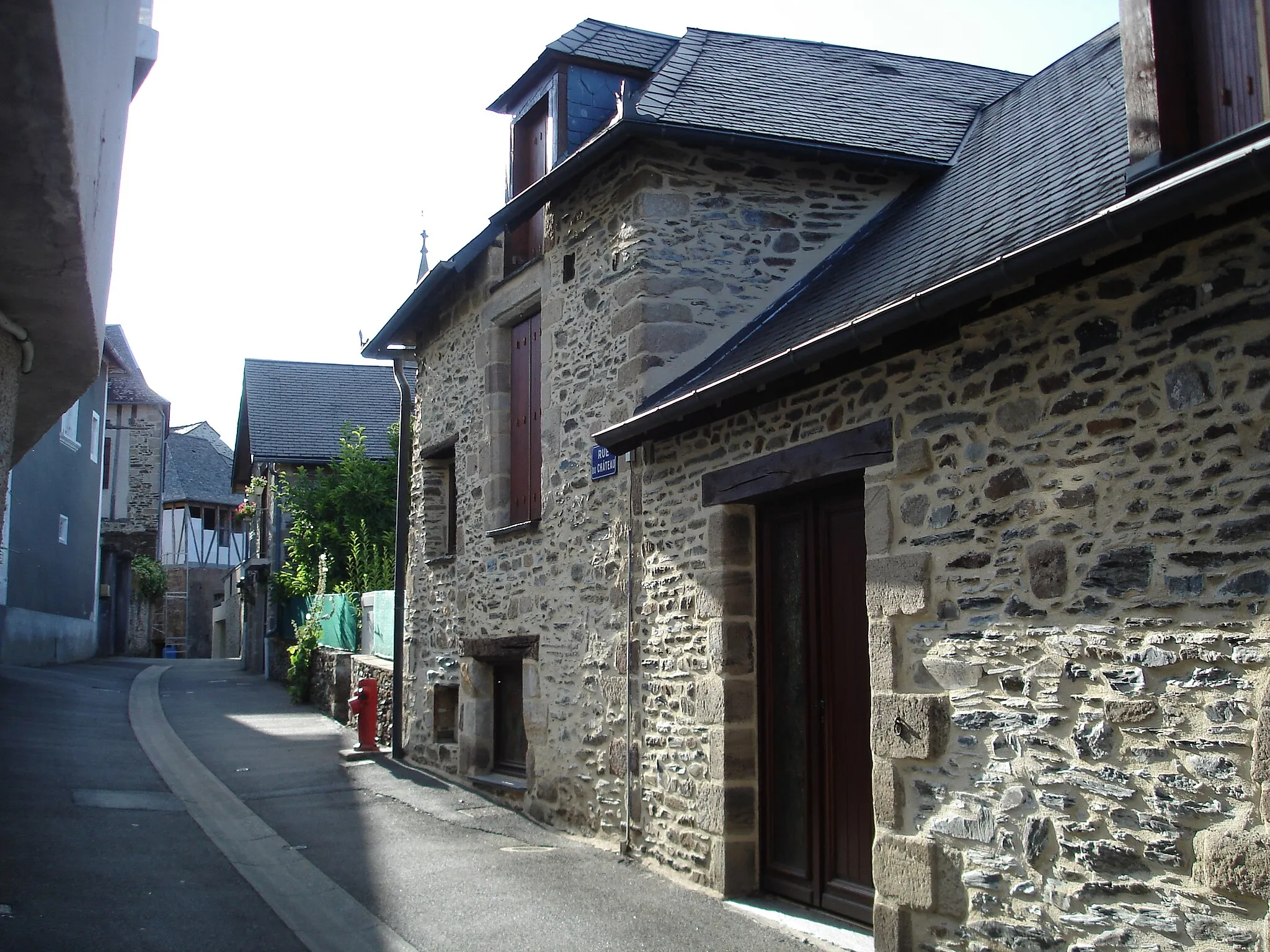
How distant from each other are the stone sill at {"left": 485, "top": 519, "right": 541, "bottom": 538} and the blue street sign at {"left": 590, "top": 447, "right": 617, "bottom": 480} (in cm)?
104

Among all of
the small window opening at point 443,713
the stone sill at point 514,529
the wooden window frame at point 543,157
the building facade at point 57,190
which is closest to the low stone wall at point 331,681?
→ the small window opening at point 443,713

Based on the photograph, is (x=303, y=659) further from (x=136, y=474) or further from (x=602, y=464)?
(x=136, y=474)

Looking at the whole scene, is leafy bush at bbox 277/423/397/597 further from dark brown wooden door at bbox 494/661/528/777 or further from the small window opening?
dark brown wooden door at bbox 494/661/528/777

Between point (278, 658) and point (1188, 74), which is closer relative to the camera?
point (1188, 74)

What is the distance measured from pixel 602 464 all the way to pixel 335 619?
10359mm

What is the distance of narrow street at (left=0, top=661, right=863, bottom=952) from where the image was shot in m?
5.51

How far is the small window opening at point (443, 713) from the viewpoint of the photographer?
10922 millimetres

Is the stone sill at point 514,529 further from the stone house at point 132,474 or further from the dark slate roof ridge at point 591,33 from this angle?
the stone house at point 132,474

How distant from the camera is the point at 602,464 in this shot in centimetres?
→ 782

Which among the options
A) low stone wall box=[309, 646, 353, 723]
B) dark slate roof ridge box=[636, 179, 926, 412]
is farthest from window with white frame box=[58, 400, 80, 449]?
dark slate roof ridge box=[636, 179, 926, 412]

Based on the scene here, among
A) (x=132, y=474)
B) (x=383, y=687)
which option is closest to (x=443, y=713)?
(x=383, y=687)

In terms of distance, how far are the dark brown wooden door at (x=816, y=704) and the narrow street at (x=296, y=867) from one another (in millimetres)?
408

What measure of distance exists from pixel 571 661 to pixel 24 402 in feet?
12.8

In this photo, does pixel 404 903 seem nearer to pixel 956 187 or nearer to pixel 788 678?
pixel 788 678
